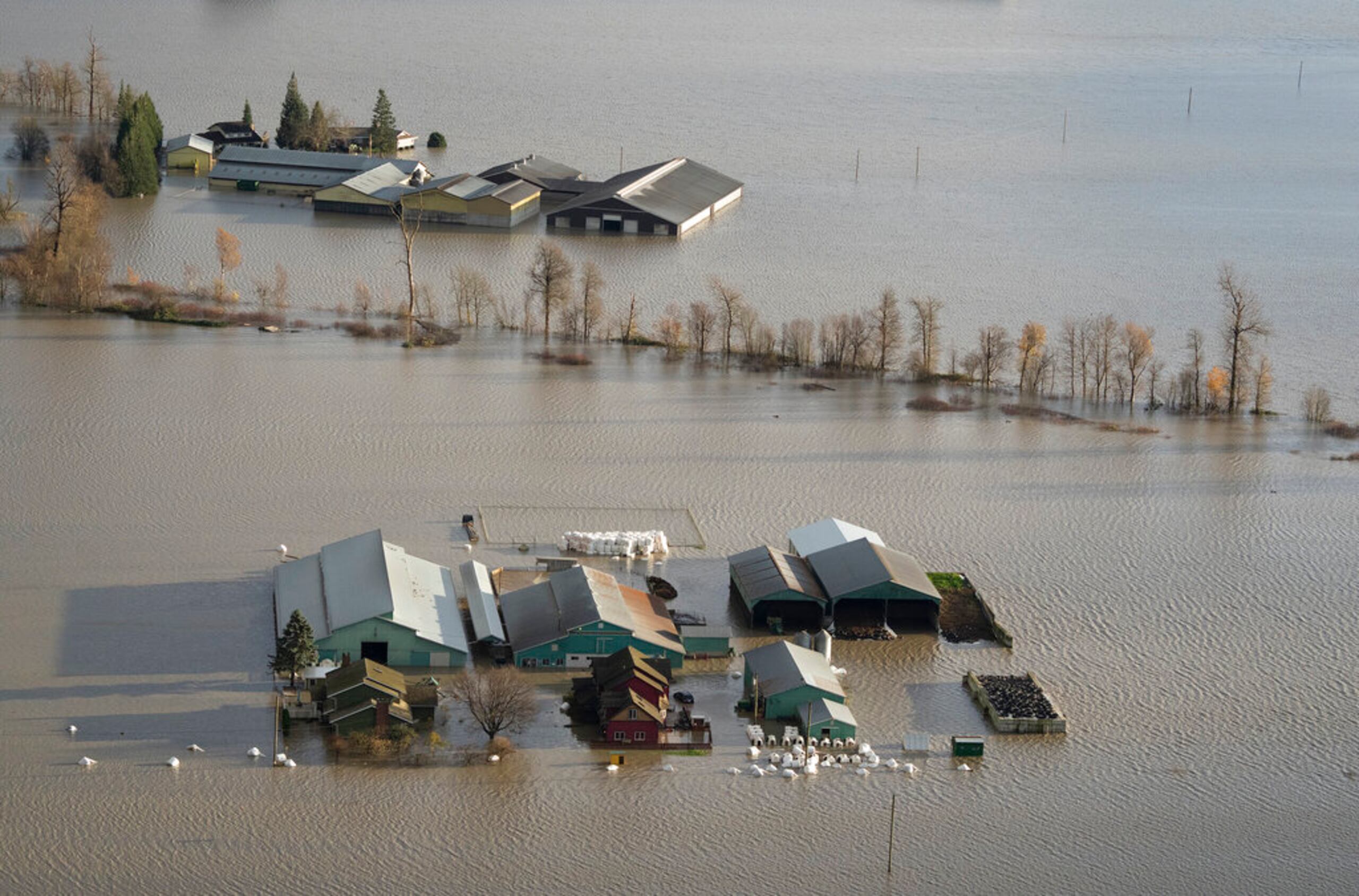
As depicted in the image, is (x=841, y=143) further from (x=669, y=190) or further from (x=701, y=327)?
(x=701, y=327)

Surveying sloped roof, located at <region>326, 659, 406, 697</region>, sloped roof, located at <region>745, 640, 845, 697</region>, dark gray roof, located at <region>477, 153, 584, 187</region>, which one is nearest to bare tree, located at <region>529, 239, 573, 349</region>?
dark gray roof, located at <region>477, 153, 584, 187</region>

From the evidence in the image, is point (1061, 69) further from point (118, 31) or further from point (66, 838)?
point (66, 838)

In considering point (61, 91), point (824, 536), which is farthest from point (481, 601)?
point (61, 91)

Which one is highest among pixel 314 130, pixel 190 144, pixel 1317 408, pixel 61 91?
pixel 61 91

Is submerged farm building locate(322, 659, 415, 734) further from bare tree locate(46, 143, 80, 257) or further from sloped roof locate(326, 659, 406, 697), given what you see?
bare tree locate(46, 143, 80, 257)

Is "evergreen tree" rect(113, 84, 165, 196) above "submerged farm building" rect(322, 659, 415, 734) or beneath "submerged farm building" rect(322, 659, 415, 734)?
above

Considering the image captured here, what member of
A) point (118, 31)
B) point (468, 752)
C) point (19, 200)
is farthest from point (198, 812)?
point (118, 31)
